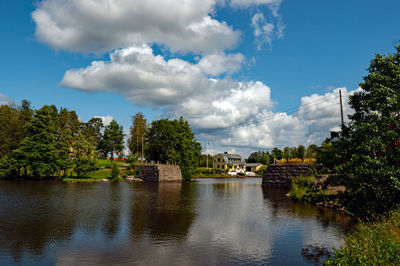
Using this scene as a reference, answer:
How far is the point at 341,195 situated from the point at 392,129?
708cm

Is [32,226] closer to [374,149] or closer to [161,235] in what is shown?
[161,235]

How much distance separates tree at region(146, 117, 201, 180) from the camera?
80.1m

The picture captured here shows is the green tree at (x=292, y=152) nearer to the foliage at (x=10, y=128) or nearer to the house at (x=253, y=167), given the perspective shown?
the house at (x=253, y=167)

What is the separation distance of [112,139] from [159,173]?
3492 centimetres

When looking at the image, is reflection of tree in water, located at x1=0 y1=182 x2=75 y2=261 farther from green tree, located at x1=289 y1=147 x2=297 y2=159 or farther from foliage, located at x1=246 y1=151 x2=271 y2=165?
foliage, located at x1=246 y1=151 x2=271 y2=165

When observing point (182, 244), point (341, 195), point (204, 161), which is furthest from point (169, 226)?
point (204, 161)

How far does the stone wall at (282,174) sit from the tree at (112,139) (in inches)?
2344

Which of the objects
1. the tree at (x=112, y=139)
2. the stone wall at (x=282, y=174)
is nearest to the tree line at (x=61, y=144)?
the tree at (x=112, y=139)

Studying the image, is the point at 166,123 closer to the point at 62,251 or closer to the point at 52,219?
the point at 52,219

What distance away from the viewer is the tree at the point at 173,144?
80.1 m

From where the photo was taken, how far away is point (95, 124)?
4336 inches

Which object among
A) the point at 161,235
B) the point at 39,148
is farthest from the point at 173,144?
the point at 161,235

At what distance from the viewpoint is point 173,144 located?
82812 mm

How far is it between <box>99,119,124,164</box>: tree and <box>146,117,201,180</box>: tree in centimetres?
998
